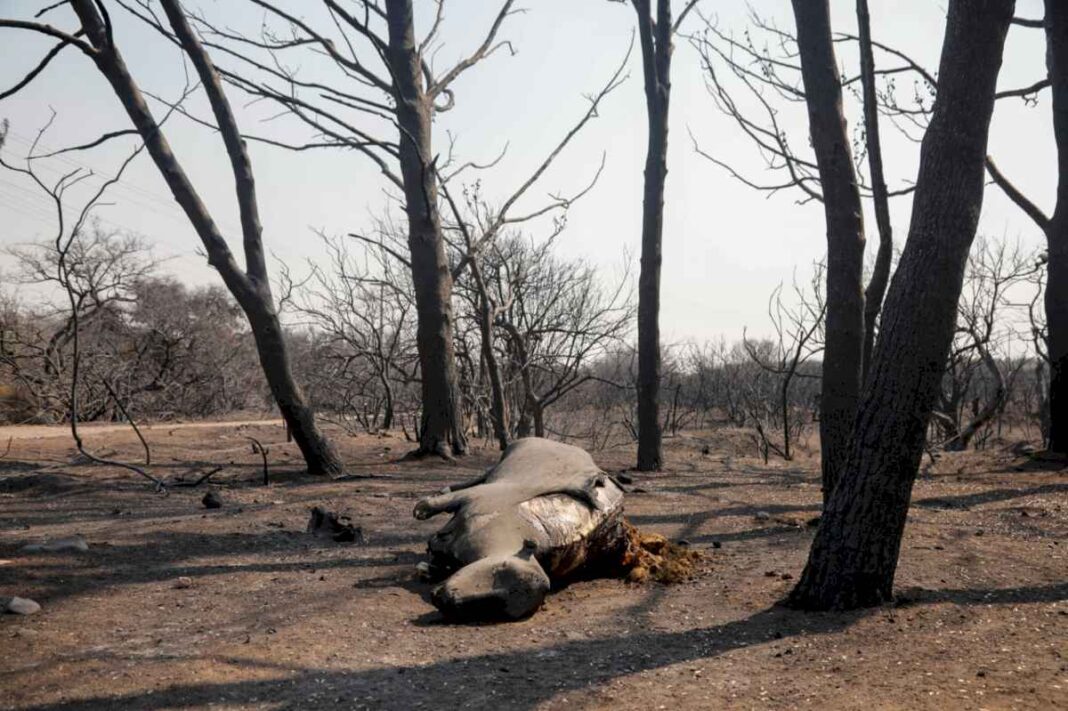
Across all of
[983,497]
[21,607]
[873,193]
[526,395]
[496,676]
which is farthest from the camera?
[526,395]

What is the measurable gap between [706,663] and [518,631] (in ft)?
3.13

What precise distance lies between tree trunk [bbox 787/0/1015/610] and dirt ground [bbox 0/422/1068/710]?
0.26m

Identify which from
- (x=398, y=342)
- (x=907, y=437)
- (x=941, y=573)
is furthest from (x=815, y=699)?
(x=398, y=342)

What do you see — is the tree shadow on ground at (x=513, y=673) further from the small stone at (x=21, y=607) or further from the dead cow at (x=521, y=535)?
the small stone at (x=21, y=607)

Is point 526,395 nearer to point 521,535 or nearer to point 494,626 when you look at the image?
point 521,535

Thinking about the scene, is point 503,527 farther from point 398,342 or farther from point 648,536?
point 398,342

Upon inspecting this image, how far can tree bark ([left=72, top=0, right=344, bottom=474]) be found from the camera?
24.0 feet

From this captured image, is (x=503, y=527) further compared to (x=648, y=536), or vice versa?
(x=648, y=536)

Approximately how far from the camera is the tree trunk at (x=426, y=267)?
384 inches

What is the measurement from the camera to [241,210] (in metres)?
7.88

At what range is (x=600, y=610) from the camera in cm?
427

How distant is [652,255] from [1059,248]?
4228 millimetres

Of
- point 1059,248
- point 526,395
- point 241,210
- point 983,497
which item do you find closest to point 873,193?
point 983,497

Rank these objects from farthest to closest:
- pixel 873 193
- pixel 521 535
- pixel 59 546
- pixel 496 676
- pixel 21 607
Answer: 1. pixel 873 193
2. pixel 59 546
3. pixel 521 535
4. pixel 21 607
5. pixel 496 676
